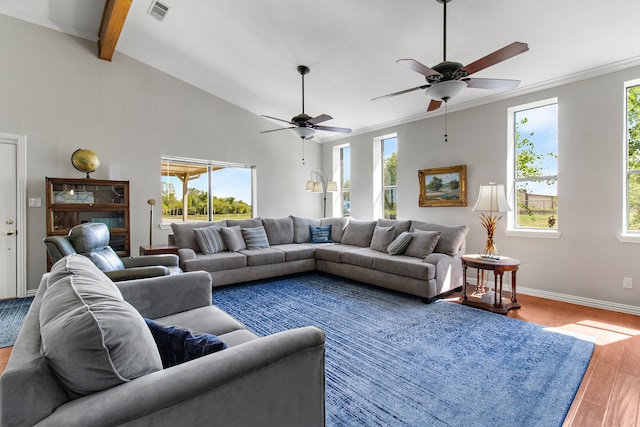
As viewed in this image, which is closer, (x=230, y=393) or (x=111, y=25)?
(x=230, y=393)

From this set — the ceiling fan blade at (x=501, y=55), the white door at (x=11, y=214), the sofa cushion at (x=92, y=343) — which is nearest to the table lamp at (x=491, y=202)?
the ceiling fan blade at (x=501, y=55)

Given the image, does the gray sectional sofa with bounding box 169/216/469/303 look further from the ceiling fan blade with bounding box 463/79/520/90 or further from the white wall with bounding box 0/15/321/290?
the ceiling fan blade with bounding box 463/79/520/90

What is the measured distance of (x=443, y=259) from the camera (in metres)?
3.89

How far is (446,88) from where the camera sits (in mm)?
2652

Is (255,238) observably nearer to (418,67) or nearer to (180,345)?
(418,67)

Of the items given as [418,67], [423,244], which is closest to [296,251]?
[423,244]

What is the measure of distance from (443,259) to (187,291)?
2.96 meters

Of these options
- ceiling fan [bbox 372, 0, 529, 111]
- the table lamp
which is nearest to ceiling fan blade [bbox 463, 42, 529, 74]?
ceiling fan [bbox 372, 0, 529, 111]

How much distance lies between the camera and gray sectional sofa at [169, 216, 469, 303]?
391cm

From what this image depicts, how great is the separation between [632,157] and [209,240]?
17.3 ft

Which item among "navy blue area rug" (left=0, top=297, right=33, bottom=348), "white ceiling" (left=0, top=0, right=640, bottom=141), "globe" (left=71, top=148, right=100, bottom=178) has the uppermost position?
"white ceiling" (left=0, top=0, right=640, bottom=141)

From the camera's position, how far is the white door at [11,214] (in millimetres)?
Answer: 3979

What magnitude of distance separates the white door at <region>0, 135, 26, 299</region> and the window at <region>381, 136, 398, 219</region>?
5.49 meters

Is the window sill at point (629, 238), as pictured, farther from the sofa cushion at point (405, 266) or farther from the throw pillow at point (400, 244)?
the throw pillow at point (400, 244)
